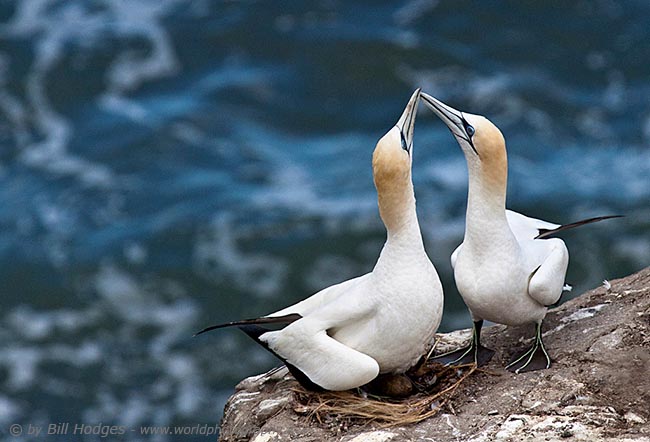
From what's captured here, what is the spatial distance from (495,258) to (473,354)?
67cm

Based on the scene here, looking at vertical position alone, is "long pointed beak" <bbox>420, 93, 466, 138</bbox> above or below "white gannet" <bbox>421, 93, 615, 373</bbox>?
above

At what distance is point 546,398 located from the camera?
539 cm

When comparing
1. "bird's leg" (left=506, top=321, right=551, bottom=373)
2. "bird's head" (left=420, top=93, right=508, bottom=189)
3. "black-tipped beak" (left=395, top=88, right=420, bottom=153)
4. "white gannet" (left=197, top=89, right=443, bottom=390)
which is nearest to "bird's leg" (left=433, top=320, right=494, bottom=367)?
"bird's leg" (left=506, top=321, right=551, bottom=373)

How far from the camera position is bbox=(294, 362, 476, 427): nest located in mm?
5484

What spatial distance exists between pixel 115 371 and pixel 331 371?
7474 mm

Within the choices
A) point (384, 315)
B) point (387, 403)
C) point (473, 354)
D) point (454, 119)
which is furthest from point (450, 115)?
point (387, 403)

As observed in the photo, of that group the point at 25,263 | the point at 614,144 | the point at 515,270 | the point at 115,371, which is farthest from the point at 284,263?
the point at 515,270

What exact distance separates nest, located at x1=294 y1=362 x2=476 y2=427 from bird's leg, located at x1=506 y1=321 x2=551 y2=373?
24 centimetres

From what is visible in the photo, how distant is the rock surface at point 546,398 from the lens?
5.14 metres

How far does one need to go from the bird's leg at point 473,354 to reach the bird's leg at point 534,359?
0.56ft

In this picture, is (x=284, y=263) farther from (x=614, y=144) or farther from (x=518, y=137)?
(x=614, y=144)

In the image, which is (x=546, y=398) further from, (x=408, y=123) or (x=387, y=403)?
(x=408, y=123)

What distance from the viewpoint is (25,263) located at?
1447 centimetres

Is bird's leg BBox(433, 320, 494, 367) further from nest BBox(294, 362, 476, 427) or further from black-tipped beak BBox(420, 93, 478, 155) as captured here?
black-tipped beak BBox(420, 93, 478, 155)
